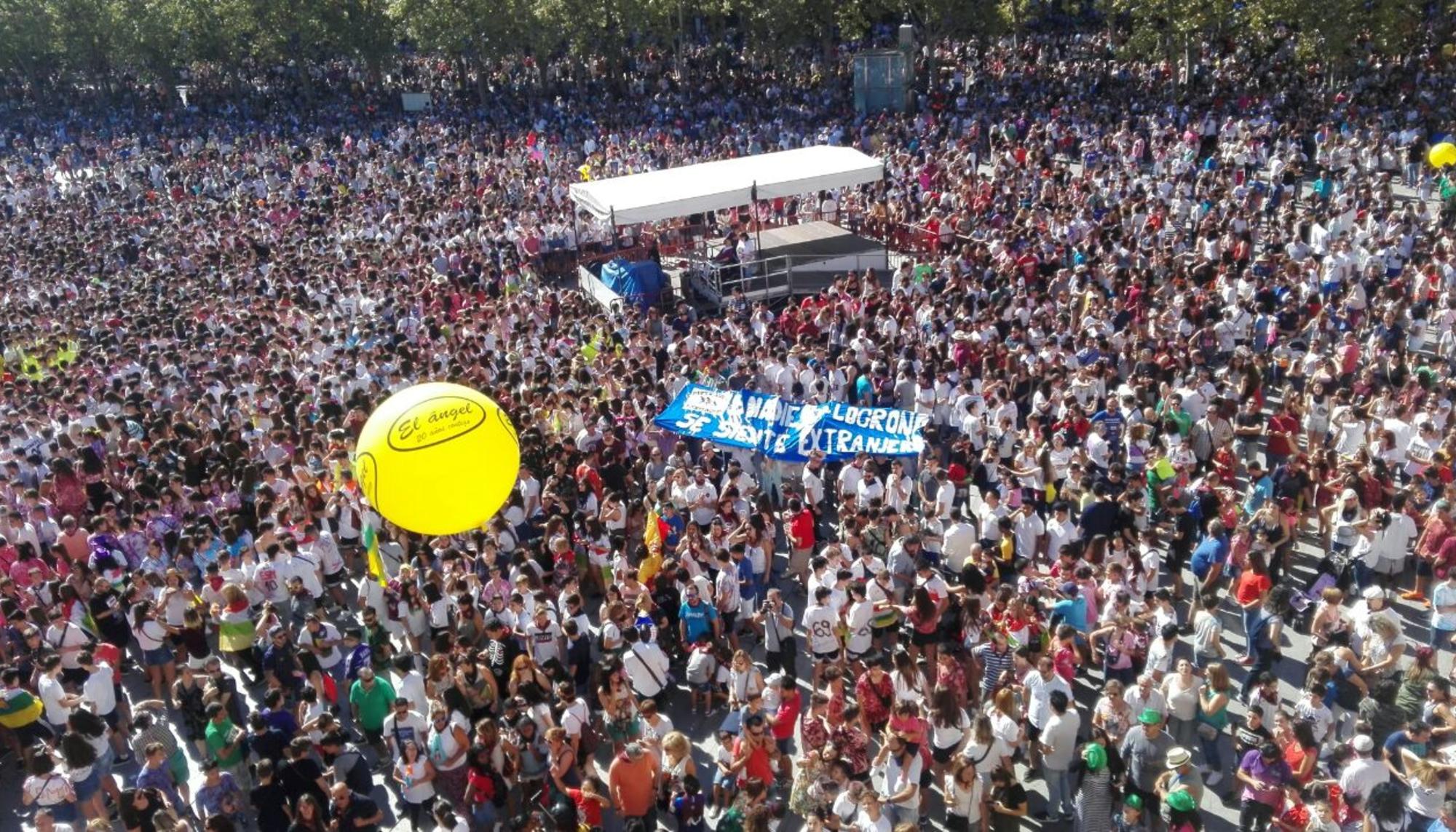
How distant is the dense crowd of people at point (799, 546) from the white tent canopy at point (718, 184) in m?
1.59

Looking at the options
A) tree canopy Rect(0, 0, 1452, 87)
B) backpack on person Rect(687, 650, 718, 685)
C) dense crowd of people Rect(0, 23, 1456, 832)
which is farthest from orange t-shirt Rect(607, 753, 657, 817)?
tree canopy Rect(0, 0, 1452, 87)

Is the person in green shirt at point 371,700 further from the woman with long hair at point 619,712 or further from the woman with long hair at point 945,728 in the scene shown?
the woman with long hair at point 945,728

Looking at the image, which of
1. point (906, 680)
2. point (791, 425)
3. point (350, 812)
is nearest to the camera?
point (350, 812)

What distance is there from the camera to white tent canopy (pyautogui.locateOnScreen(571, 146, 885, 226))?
61.6 feet

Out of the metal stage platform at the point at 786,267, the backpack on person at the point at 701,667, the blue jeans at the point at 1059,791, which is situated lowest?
the metal stage platform at the point at 786,267

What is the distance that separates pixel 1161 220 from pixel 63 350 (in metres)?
17.0

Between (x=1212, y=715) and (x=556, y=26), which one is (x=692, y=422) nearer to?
(x=1212, y=715)

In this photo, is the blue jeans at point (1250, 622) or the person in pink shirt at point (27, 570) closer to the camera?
the blue jeans at point (1250, 622)

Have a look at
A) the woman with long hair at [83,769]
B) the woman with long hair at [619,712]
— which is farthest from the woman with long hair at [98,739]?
the woman with long hair at [619,712]

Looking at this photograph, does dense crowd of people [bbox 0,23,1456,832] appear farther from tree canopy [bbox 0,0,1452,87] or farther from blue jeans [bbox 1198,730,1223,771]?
tree canopy [bbox 0,0,1452,87]

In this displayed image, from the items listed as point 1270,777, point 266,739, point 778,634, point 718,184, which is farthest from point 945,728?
point 718,184

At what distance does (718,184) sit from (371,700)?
12.7m

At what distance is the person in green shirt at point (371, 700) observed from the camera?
855cm

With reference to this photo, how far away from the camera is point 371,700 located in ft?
28.2
